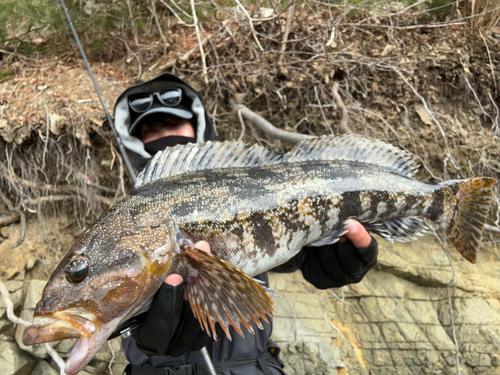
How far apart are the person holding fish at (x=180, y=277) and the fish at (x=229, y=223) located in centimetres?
10

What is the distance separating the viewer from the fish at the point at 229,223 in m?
1.27

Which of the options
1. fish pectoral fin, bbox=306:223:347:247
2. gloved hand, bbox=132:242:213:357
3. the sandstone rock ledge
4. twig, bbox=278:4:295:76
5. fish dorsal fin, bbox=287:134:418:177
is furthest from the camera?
the sandstone rock ledge

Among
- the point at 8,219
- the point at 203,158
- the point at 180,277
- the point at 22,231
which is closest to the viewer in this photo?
the point at 180,277

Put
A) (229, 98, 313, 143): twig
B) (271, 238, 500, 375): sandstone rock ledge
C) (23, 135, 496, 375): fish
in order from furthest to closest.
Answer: (271, 238, 500, 375): sandstone rock ledge
(229, 98, 313, 143): twig
(23, 135, 496, 375): fish

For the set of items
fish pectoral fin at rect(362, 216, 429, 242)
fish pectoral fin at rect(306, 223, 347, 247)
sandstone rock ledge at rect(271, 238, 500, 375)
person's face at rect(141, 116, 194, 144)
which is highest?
person's face at rect(141, 116, 194, 144)

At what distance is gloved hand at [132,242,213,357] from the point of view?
1.41m

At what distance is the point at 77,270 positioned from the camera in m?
1.28

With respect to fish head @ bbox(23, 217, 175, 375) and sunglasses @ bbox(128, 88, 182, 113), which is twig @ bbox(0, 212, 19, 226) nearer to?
sunglasses @ bbox(128, 88, 182, 113)

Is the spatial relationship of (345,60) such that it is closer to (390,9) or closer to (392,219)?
(390,9)

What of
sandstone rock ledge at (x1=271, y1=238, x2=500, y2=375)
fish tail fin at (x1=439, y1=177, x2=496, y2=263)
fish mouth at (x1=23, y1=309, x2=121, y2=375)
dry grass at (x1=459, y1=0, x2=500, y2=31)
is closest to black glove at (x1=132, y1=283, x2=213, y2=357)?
fish mouth at (x1=23, y1=309, x2=121, y2=375)

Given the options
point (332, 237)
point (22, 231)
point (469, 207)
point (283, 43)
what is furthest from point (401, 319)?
point (22, 231)

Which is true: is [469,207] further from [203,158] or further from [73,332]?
[73,332]

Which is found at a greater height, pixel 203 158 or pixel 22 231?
pixel 203 158

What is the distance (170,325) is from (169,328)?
17 mm
